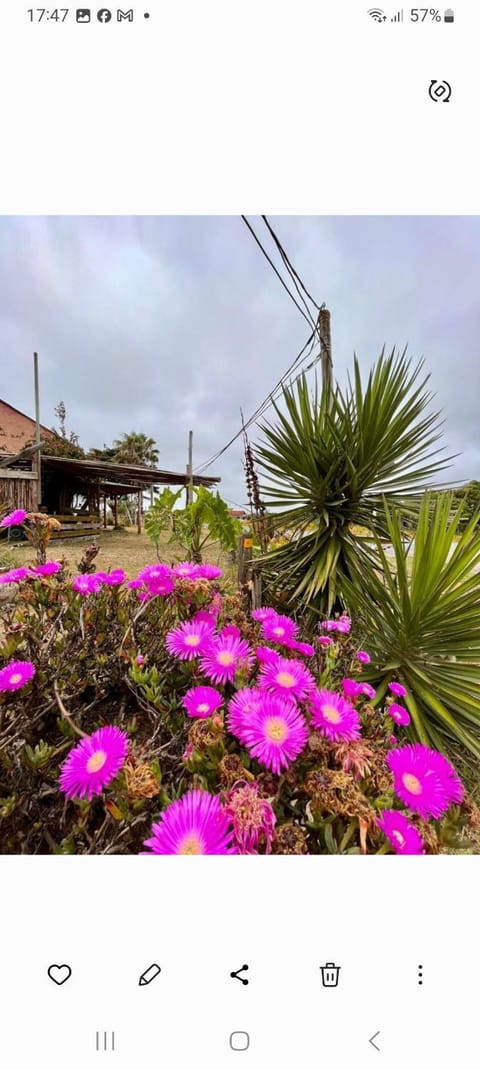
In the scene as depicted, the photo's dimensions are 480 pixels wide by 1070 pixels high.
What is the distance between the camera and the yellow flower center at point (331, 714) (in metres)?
0.52

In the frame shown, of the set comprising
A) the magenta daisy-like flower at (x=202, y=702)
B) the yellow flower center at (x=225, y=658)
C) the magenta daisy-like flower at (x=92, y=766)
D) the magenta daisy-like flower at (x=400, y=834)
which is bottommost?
the magenta daisy-like flower at (x=400, y=834)

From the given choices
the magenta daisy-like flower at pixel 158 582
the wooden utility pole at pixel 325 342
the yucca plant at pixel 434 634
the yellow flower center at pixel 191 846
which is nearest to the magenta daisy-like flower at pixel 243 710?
the yellow flower center at pixel 191 846

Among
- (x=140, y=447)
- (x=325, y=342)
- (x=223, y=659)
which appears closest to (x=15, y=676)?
(x=223, y=659)

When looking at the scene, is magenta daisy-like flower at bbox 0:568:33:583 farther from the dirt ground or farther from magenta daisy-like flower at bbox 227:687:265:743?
the dirt ground

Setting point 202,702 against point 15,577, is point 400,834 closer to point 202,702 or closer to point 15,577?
point 202,702

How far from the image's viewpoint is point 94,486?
9266 millimetres

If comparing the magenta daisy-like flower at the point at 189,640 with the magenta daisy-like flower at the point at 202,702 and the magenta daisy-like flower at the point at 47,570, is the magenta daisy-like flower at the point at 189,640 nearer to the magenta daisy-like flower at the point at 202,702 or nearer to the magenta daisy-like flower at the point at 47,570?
the magenta daisy-like flower at the point at 202,702

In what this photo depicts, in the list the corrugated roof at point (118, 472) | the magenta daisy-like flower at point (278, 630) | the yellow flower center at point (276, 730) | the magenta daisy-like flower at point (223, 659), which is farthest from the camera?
the corrugated roof at point (118, 472)

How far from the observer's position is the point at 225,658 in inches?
24.6

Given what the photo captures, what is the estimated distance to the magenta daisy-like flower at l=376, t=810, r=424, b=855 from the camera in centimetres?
41
